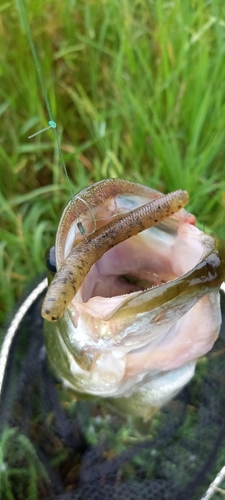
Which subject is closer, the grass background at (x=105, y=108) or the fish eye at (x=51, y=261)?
the fish eye at (x=51, y=261)

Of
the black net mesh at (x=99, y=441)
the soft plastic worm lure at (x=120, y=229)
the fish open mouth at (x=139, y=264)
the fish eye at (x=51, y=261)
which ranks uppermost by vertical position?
the soft plastic worm lure at (x=120, y=229)

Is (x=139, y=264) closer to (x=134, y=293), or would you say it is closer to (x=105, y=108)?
(x=134, y=293)

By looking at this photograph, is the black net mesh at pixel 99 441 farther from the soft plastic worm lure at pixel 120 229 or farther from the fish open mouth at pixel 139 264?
the soft plastic worm lure at pixel 120 229

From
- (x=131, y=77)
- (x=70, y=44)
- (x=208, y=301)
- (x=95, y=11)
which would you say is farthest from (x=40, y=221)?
(x=208, y=301)

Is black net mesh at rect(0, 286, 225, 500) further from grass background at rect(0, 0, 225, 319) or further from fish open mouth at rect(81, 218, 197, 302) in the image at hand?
grass background at rect(0, 0, 225, 319)

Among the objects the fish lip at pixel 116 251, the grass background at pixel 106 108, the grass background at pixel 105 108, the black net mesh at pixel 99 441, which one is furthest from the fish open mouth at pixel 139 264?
the grass background at pixel 106 108

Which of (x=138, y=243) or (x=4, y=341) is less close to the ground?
(x=138, y=243)

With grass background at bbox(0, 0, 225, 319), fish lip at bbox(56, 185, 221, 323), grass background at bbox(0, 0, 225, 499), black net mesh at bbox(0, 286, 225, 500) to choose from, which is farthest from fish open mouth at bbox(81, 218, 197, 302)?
grass background at bbox(0, 0, 225, 319)

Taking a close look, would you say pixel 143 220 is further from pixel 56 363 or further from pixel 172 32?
pixel 172 32
